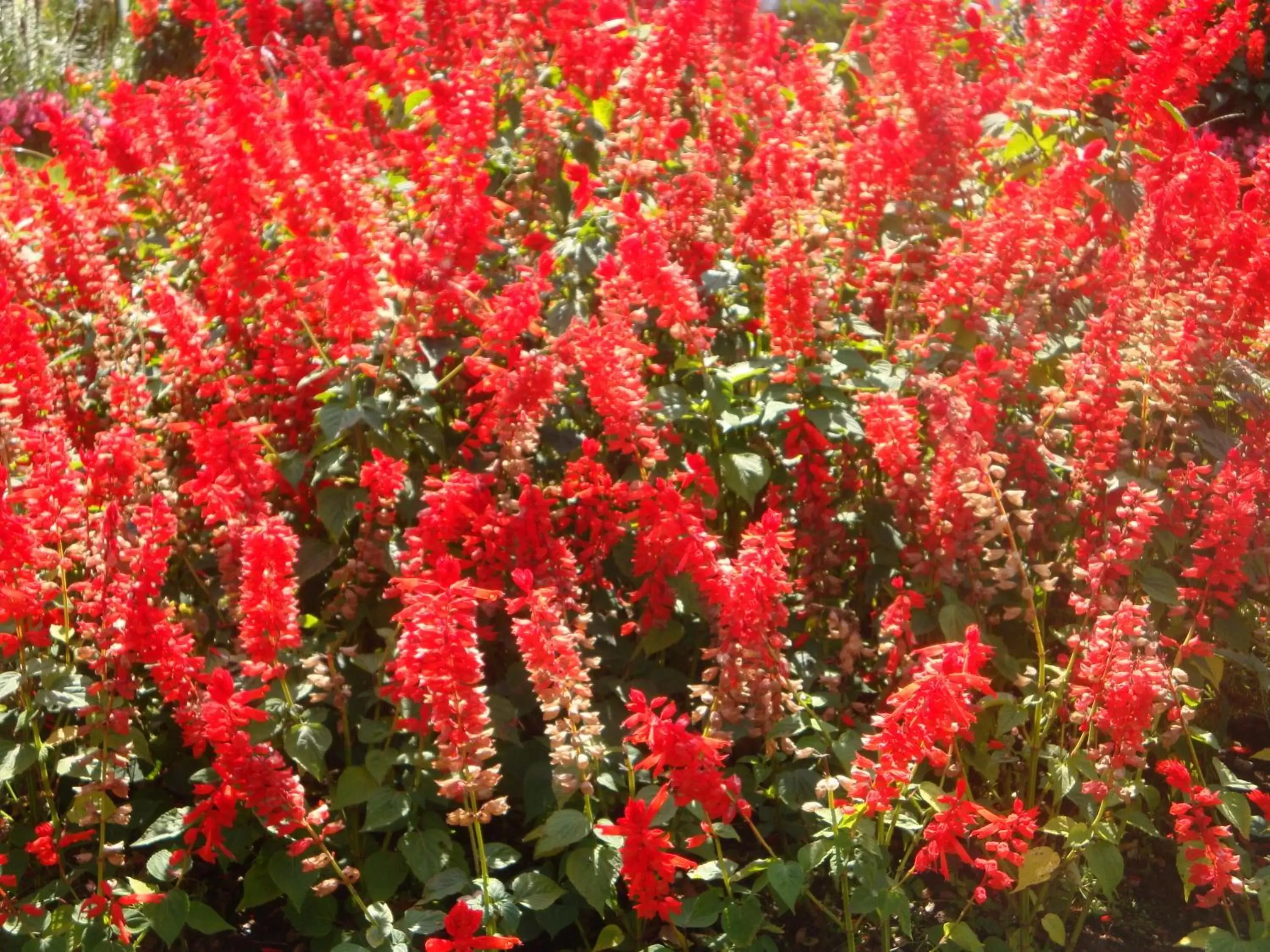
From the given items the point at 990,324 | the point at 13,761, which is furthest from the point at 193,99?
the point at 990,324

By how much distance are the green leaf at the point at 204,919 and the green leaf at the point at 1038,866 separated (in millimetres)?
1642

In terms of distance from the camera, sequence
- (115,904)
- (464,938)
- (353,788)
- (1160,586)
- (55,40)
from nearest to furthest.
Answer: (464,938) < (115,904) < (353,788) < (1160,586) < (55,40)

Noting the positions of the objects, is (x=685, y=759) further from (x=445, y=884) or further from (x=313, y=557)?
(x=313, y=557)

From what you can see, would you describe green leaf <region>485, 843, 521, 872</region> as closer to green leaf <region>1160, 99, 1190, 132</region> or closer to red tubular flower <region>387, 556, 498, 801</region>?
red tubular flower <region>387, 556, 498, 801</region>

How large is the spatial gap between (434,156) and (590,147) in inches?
22.4

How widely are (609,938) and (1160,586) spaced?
1.46 m

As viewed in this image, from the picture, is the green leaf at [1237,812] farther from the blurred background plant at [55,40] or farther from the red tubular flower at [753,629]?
the blurred background plant at [55,40]

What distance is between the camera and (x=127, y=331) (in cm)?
349

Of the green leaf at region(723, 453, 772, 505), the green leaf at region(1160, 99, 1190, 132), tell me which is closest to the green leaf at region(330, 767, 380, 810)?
the green leaf at region(723, 453, 772, 505)

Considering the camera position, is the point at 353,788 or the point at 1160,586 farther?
the point at 1160,586

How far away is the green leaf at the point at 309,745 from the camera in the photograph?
293 cm

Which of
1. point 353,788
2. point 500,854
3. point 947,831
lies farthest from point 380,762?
point 947,831

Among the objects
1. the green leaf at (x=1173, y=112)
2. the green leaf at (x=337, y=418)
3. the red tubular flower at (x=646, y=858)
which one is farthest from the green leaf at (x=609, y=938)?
the green leaf at (x=1173, y=112)

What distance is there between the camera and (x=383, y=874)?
310cm
